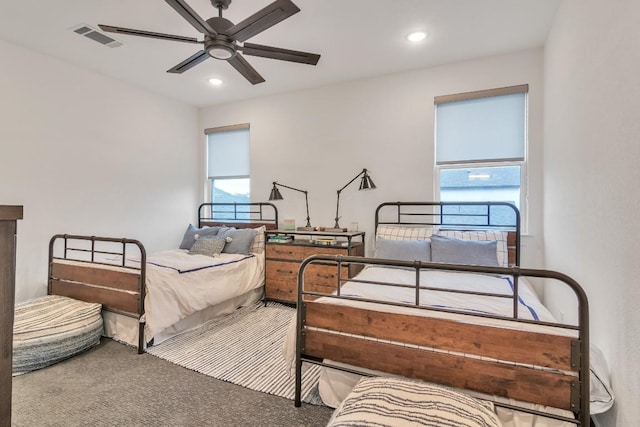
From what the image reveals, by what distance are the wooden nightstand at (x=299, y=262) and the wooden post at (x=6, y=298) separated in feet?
8.67

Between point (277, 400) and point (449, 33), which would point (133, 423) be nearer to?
point (277, 400)

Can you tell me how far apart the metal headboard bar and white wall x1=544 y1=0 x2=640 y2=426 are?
318 centimetres

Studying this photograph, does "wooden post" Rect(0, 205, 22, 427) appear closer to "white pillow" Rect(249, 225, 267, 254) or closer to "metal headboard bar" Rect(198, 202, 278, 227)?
"white pillow" Rect(249, 225, 267, 254)

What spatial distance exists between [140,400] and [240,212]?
2.95 meters

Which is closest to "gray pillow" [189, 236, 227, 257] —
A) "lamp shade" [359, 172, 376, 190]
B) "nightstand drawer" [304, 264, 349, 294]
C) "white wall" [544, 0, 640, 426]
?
"nightstand drawer" [304, 264, 349, 294]

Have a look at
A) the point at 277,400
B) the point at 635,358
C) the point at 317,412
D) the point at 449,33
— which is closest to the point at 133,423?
the point at 277,400

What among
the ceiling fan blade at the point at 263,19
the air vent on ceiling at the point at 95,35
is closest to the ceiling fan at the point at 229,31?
the ceiling fan blade at the point at 263,19

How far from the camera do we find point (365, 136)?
373 cm

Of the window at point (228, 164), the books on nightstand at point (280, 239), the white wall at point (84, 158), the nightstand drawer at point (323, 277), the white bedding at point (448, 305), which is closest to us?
the white bedding at point (448, 305)

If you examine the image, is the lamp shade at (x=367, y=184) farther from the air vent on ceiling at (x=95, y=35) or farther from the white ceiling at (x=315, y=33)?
the air vent on ceiling at (x=95, y=35)

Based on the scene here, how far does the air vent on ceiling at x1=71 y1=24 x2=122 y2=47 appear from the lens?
2.66 metres

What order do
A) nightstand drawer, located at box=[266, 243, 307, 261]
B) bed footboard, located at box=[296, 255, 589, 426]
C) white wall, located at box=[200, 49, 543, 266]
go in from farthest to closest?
nightstand drawer, located at box=[266, 243, 307, 261], white wall, located at box=[200, 49, 543, 266], bed footboard, located at box=[296, 255, 589, 426]

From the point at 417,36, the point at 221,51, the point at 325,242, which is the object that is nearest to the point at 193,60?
the point at 221,51

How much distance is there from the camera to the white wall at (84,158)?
293cm
